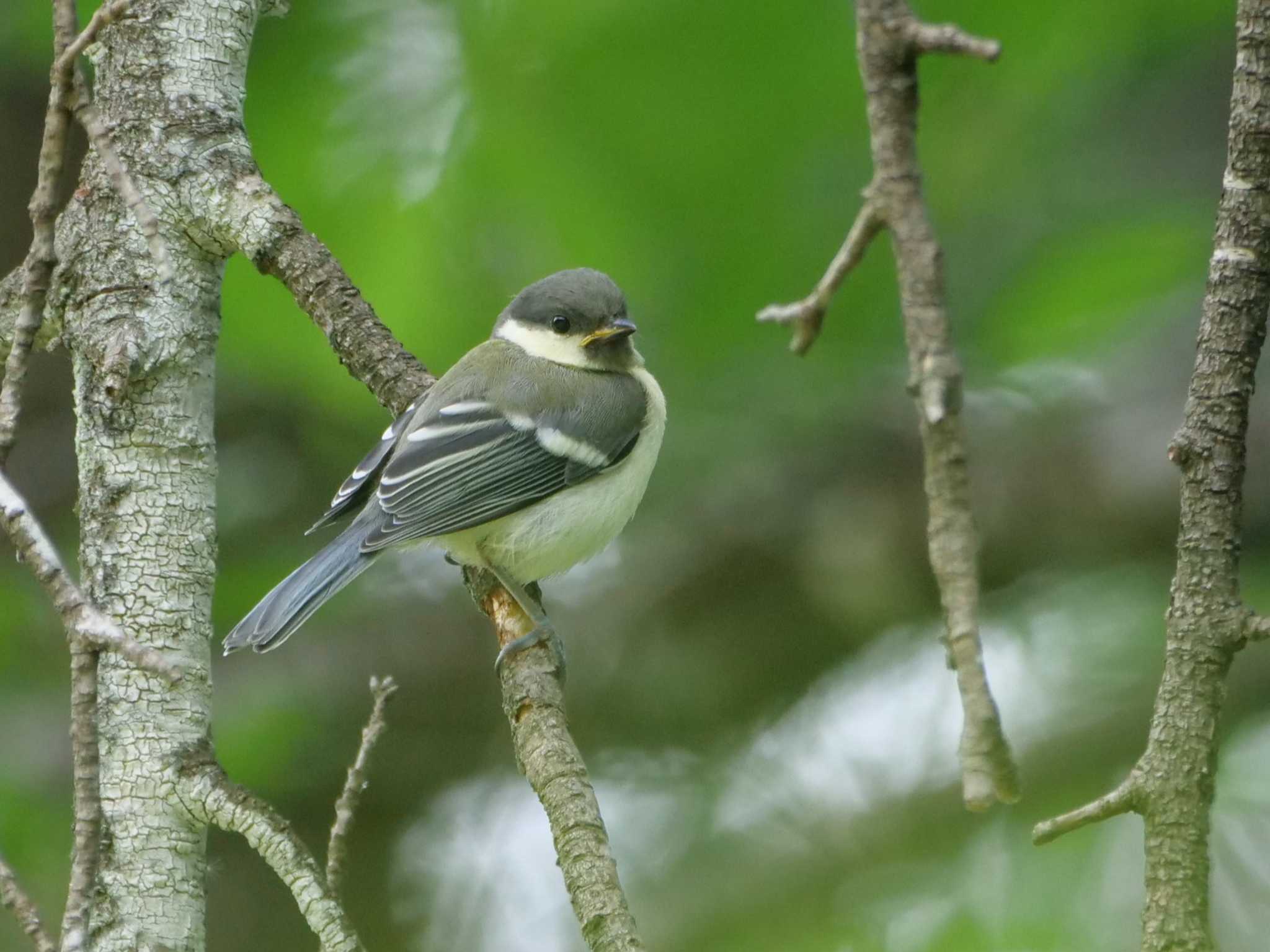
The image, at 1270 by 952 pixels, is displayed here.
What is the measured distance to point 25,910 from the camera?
5.41ft

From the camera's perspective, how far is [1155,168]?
14.5 feet

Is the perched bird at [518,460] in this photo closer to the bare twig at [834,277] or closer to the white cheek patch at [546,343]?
the white cheek patch at [546,343]

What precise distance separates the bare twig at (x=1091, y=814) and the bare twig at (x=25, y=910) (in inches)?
43.9

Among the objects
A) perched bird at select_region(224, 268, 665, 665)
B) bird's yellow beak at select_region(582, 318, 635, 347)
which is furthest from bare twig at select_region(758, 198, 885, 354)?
bird's yellow beak at select_region(582, 318, 635, 347)

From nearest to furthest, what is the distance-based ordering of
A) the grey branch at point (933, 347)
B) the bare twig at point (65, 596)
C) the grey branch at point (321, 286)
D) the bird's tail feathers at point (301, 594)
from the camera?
the grey branch at point (933, 347), the bare twig at point (65, 596), the grey branch at point (321, 286), the bird's tail feathers at point (301, 594)

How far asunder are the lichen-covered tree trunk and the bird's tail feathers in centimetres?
51

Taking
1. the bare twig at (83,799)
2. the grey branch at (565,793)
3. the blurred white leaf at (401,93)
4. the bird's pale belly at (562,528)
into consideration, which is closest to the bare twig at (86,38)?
the bare twig at (83,799)

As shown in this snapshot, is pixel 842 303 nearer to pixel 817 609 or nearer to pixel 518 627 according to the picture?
pixel 817 609

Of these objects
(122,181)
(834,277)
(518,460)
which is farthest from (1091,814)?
(518,460)

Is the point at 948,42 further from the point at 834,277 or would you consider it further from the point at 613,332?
the point at 613,332

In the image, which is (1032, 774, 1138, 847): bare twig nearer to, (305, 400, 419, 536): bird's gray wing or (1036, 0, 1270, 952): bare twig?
(1036, 0, 1270, 952): bare twig

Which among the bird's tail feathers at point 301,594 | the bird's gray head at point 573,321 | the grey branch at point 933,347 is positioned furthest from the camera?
the bird's gray head at point 573,321

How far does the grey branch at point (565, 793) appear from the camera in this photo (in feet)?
6.22

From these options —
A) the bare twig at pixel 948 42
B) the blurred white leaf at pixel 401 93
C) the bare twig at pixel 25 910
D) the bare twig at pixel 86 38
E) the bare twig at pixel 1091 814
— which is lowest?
the bare twig at pixel 1091 814
